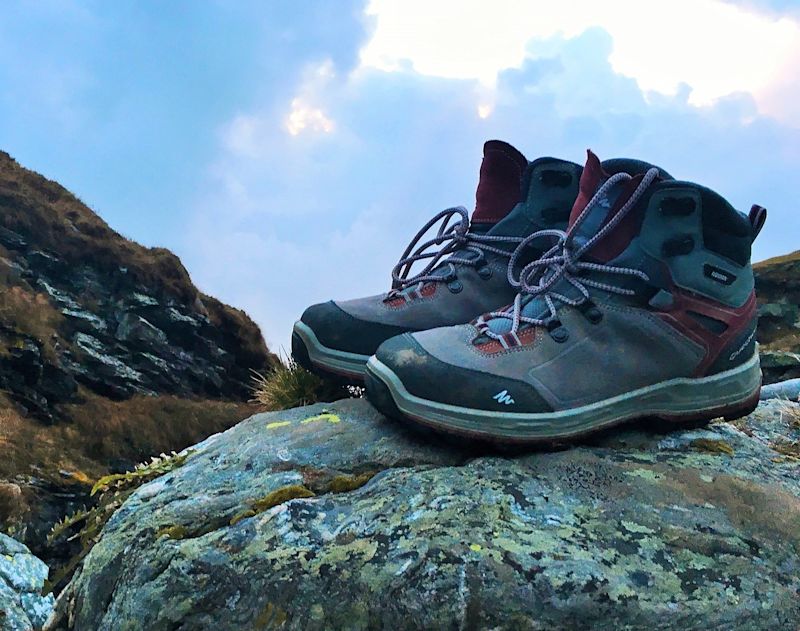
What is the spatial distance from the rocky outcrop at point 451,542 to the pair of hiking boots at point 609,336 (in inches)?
6.9

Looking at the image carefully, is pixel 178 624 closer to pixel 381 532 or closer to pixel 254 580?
pixel 254 580

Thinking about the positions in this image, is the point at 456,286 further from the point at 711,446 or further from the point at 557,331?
the point at 711,446

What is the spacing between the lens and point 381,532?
2.18 metres

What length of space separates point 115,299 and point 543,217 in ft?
87.8

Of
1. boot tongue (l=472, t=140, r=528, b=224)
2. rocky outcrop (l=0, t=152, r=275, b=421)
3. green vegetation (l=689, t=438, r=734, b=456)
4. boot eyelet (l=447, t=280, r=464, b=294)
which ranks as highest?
rocky outcrop (l=0, t=152, r=275, b=421)

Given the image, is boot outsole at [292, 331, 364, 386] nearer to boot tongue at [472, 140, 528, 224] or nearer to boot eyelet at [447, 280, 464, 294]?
boot eyelet at [447, 280, 464, 294]

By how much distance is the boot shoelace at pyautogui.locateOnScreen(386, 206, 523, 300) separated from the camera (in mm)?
3655

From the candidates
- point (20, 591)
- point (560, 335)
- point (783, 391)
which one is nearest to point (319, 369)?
point (560, 335)

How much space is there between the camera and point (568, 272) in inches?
119

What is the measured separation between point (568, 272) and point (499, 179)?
999mm

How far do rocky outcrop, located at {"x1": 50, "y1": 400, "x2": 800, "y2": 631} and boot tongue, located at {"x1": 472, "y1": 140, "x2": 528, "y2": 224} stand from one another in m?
1.47

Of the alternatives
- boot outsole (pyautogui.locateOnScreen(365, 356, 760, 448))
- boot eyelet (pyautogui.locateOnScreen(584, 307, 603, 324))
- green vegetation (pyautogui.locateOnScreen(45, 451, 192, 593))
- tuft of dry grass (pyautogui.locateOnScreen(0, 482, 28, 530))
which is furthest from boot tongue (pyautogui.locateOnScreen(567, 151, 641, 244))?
tuft of dry grass (pyautogui.locateOnScreen(0, 482, 28, 530))

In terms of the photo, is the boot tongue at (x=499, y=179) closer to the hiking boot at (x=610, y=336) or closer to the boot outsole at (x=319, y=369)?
the hiking boot at (x=610, y=336)

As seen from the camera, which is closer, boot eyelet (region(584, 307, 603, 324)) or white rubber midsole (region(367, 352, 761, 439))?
white rubber midsole (region(367, 352, 761, 439))
